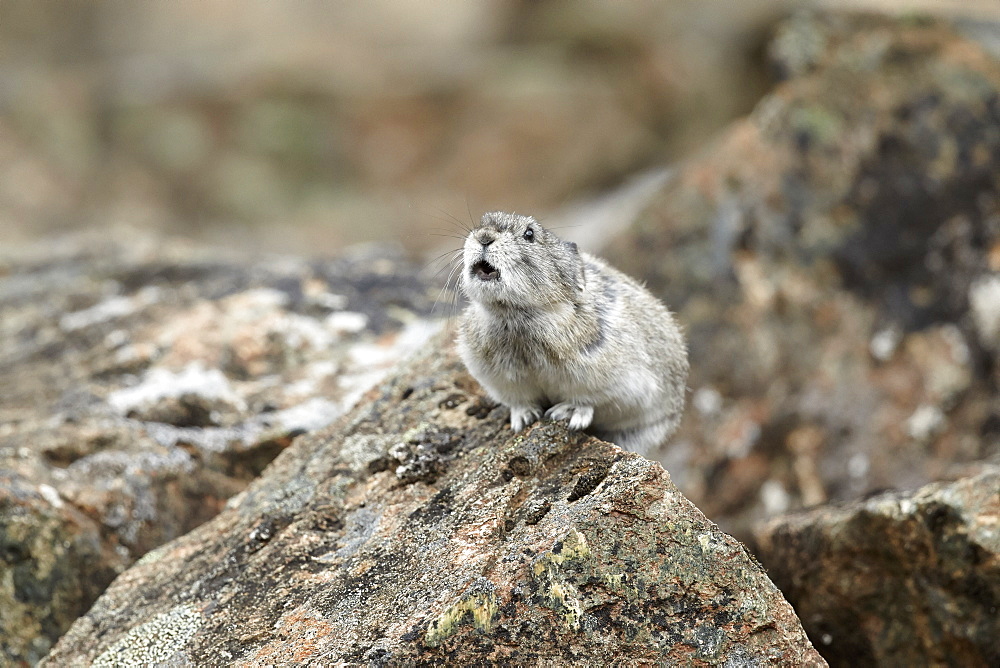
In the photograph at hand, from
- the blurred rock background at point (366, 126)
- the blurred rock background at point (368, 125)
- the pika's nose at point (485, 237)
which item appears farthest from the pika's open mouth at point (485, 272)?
the blurred rock background at point (366, 126)

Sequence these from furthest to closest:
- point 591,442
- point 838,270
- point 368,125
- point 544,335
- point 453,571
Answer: point 368,125, point 838,270, point 544,335, point 591,442, point 453,571

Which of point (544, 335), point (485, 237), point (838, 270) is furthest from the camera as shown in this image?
point (838, 270)

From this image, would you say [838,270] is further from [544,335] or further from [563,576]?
[563,576]

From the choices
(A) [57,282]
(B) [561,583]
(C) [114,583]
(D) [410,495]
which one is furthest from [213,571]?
(A) [57,282]

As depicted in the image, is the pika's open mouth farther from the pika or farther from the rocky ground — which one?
the rocky ground

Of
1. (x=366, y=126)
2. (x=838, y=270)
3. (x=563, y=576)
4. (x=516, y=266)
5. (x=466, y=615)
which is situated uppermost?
(x=366, y=126)

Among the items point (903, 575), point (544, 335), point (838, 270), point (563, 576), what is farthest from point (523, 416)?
point (838, 270)

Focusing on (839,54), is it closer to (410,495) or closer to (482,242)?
(482,242)
